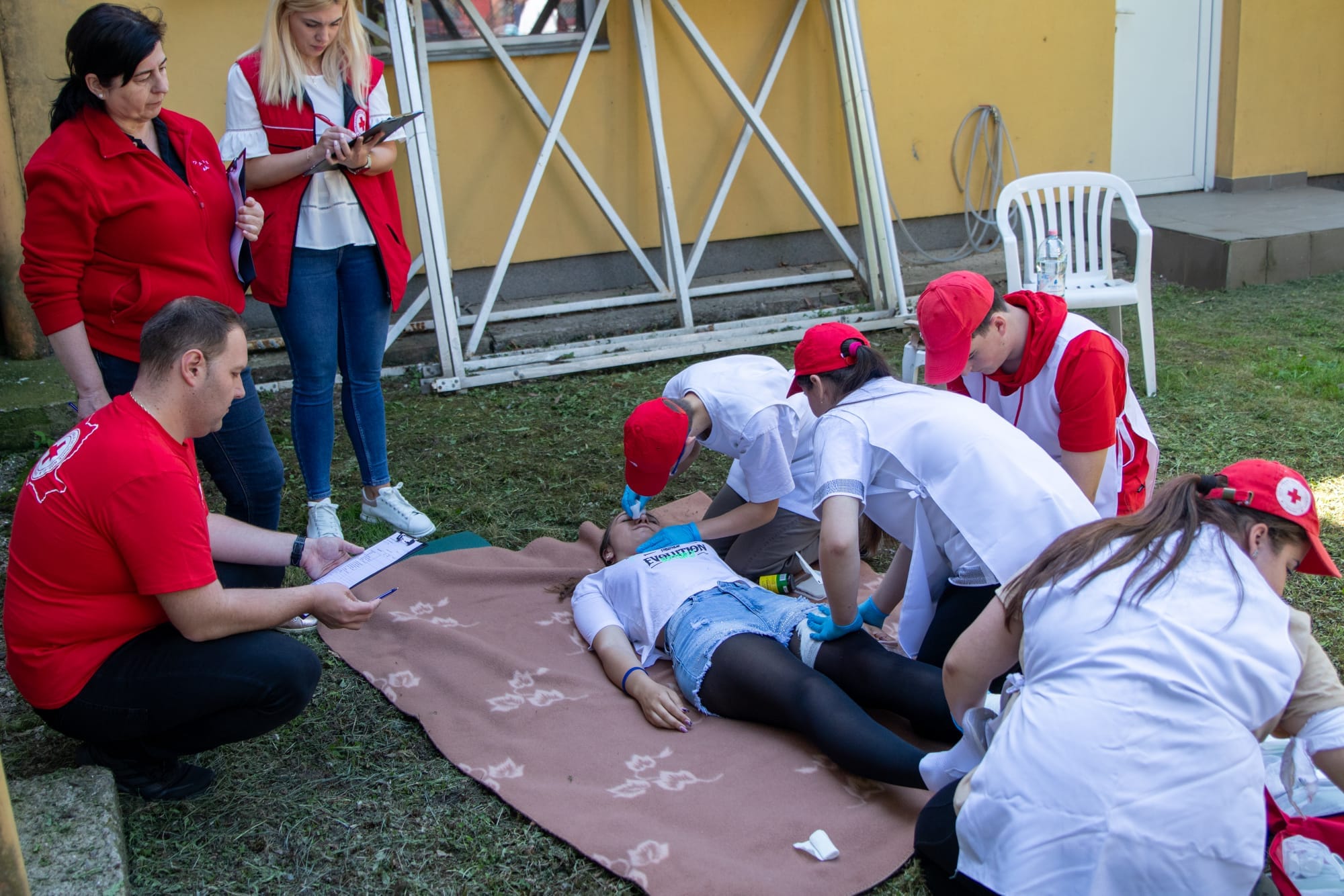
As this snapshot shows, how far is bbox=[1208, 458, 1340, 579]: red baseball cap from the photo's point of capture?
5.41 ft

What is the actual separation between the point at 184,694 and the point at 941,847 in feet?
5.24

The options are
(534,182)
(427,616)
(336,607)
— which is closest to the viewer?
(336,607)

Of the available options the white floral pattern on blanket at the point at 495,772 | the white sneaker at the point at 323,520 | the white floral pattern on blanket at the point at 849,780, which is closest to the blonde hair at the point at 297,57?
the white sneaker at the point at 323,520

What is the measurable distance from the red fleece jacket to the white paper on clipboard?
912 millimetres

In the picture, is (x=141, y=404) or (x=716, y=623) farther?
(x=716, y=623)

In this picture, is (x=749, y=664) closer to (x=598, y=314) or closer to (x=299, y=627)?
(x=299, y=627)

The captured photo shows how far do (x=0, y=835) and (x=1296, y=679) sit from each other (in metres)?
2.01

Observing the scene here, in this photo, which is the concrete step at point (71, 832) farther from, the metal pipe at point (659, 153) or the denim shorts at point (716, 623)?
the metal pipe at point (659, 153)

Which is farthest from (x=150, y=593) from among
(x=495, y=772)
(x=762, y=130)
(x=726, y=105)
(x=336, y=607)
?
(x=726, y=105)

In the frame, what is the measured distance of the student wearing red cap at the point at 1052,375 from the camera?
9.14 ft

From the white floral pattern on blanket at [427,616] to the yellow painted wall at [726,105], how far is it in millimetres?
3414

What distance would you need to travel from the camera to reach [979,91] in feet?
24.1

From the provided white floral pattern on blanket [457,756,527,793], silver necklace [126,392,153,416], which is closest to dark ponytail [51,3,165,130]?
silver necklace [126,392,153,416]

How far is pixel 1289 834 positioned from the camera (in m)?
1.78
